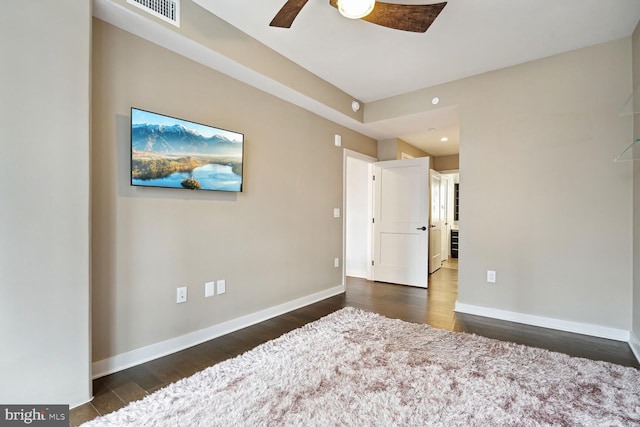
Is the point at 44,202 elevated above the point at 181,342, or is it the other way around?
the point at 44,202

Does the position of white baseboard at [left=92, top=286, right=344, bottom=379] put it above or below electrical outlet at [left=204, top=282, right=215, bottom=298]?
below

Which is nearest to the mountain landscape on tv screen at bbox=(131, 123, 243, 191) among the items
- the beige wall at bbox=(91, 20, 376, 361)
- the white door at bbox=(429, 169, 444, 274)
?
the beige wall at bbox=(91, 20, 376, 361)

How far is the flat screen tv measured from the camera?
2.11 meters

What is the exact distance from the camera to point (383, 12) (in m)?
1.92

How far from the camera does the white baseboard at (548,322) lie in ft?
8.81

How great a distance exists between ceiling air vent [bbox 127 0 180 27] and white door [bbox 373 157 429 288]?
351 cm

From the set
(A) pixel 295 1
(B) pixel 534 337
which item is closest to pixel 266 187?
(A) pixel 295 1

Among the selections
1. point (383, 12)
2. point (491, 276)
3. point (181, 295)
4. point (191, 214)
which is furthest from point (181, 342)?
point (491, 276)

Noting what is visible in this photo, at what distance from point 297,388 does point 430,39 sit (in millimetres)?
2939

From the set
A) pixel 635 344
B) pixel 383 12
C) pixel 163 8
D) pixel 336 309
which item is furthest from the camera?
pixel 336 309

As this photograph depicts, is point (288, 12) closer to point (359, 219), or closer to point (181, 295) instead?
point (181, 295)

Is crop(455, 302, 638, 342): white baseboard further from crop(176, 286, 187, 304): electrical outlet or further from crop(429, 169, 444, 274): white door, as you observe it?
crop(176, 286, 187, 304): electrical outlet

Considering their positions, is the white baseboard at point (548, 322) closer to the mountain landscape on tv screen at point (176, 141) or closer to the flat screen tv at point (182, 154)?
the flat screen tv at point (182, 154)

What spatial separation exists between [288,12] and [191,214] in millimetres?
1646
